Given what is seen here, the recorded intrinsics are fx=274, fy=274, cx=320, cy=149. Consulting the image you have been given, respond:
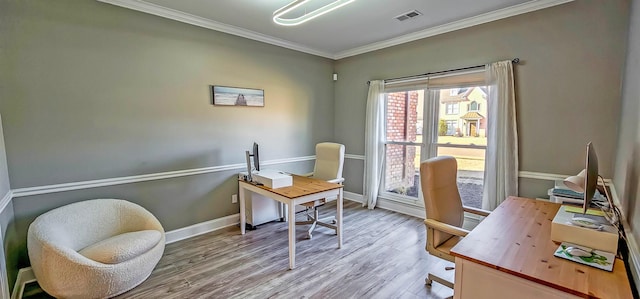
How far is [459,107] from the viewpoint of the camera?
3580mm

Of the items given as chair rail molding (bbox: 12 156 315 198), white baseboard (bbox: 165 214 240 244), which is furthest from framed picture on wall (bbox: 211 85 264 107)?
white baseboard (bbox: 165 214 240 244)

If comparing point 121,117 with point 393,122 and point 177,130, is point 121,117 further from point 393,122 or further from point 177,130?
point 393,122

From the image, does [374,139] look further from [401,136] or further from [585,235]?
[585,235]

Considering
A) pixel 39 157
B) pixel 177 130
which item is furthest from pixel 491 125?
pixel 39 157

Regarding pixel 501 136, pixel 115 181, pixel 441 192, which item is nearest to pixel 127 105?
pixel 115 181

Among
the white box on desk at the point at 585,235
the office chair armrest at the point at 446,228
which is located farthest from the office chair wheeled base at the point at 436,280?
the white box on desk at the point at 585,235

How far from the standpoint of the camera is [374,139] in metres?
4.38

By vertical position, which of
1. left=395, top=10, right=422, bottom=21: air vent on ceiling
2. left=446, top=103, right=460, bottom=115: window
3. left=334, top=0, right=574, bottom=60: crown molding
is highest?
left=395, top=10, right=422, bottom=21: air vent on ceiling

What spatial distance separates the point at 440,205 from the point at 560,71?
207 cm

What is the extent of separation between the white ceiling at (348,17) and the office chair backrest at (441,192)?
5.74 feet

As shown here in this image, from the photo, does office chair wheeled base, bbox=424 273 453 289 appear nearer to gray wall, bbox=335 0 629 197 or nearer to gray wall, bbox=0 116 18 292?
gray wall, bbox=335 0 629 197

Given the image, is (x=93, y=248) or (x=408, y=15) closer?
(x=93, y=248)

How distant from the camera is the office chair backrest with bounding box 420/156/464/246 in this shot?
204 cm

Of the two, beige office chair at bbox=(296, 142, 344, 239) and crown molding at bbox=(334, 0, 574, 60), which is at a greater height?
crown molding at bbox=(334, 0, 574, 60)
